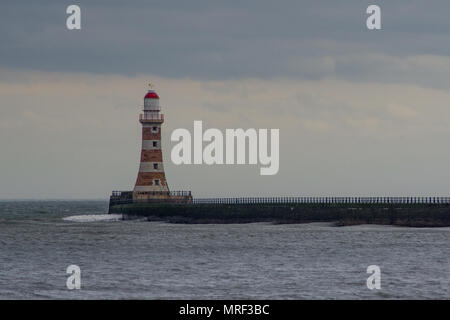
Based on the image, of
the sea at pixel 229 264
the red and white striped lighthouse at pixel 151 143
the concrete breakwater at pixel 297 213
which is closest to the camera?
the sea at pixel 229 264

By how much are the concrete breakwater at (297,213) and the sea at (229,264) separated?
145 inches

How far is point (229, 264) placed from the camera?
158 ft

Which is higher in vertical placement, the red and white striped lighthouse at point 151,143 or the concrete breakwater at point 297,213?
the red and white striped lighthouse at point 151,143

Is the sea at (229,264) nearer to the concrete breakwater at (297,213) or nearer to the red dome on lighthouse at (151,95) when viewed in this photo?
the concrete breakwater at (297,213)

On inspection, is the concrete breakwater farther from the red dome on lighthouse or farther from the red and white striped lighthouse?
the red dome on lighthouse

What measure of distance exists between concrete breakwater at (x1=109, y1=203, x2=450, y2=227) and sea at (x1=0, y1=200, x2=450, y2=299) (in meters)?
3.68

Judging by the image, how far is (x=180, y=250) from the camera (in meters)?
57.3

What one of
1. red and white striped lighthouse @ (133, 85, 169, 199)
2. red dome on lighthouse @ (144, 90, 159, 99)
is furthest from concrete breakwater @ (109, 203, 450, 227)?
red dome on lighthouse @ (144, 90, 159, 99)

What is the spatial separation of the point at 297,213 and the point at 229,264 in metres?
42.8

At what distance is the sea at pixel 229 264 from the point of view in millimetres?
37875

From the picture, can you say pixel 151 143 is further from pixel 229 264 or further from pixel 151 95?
pixel 229 264

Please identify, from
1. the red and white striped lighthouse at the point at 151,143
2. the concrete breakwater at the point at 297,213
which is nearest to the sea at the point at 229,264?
the concrete breakwater at the point at 297,213

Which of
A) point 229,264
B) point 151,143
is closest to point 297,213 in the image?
point 151,143
